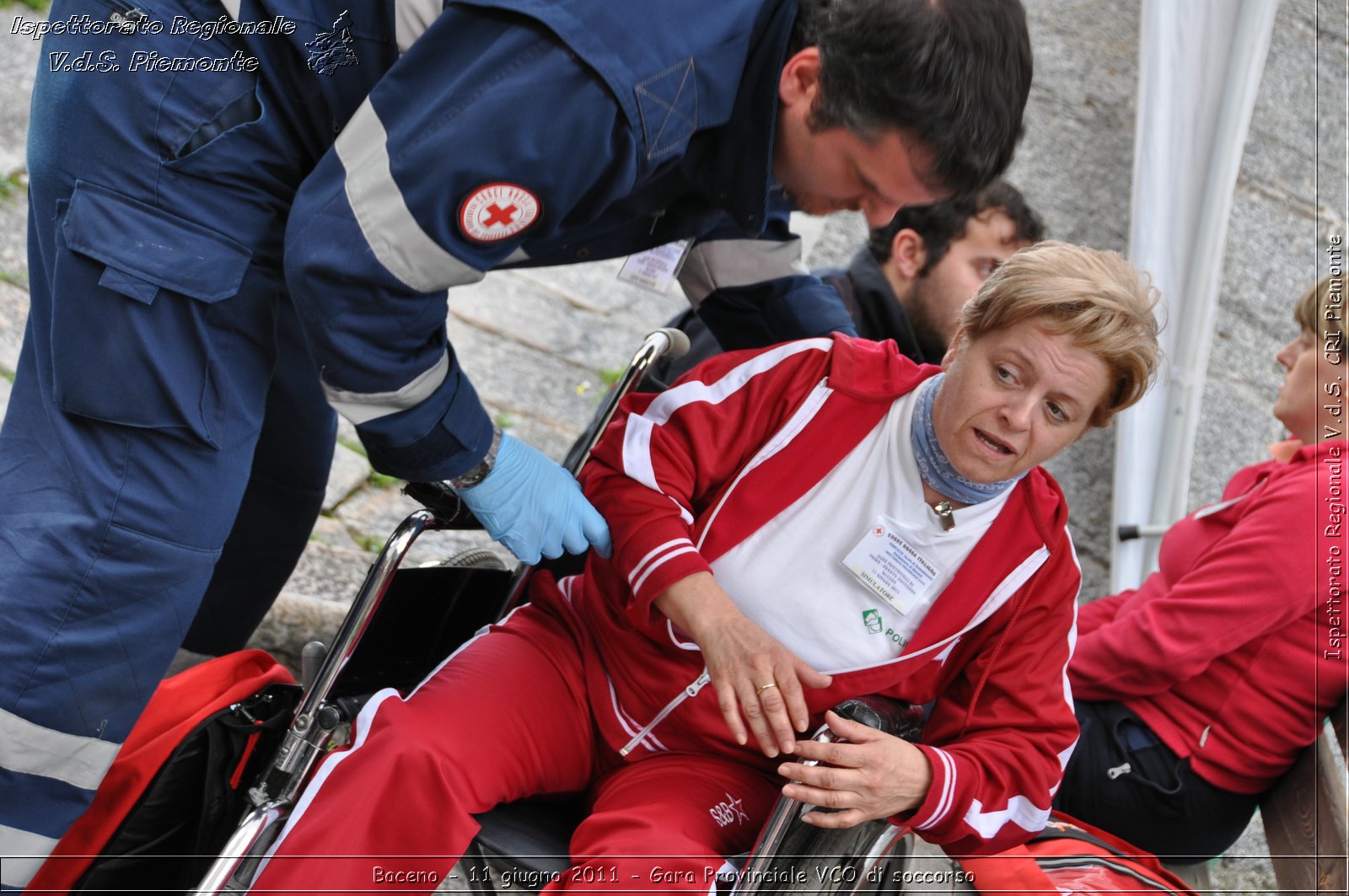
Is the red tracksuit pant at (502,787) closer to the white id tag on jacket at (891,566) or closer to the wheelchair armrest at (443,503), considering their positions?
the wheelchair armrest at (443,503)

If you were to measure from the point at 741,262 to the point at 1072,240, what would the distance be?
3670mm

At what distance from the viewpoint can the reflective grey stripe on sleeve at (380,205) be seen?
1.34 m

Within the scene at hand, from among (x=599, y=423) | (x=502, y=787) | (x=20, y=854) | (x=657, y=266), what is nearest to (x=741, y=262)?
(x=657, y=266)

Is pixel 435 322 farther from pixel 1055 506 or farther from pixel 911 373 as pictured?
pixel 1055 506

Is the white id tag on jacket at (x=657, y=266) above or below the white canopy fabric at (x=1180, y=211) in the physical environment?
above

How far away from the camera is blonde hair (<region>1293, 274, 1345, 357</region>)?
2.34m

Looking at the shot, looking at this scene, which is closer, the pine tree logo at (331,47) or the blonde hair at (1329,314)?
the pine tree logo at (331,47)

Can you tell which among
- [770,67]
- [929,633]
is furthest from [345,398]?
[929,633]

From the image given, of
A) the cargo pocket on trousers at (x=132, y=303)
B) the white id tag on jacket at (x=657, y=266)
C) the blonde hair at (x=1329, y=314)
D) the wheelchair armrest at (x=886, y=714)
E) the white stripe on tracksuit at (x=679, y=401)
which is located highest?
the cargo pocket on trousers at (x=132, y=303)

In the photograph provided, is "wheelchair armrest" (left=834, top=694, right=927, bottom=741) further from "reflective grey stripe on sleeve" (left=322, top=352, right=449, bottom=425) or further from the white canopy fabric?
the white canopy fabric

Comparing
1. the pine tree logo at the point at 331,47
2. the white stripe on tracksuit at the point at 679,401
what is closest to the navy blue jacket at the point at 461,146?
the pine tree logo at the point at 331,47

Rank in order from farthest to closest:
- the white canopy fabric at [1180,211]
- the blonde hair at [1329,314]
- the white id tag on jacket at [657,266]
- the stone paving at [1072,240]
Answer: the stone paving at [1072,240], the white canopy fabric at [1180,211], the blonde hair at [1329,314], the white id tag on jacket at [657,266]

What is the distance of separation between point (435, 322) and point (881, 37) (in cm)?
65

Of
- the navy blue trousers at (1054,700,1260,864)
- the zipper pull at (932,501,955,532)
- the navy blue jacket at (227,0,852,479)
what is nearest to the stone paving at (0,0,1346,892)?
the navy blue trousers at (1054,700,1260,864)
